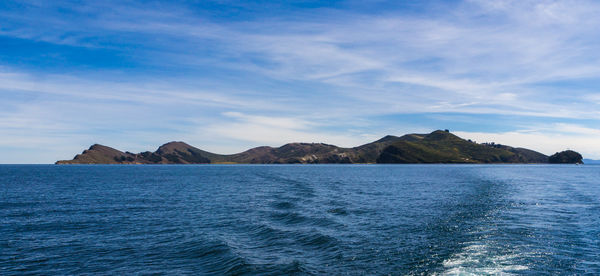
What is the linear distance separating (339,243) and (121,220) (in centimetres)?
2868

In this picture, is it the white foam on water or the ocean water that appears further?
the ocean water

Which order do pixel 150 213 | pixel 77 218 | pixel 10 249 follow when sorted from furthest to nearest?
pixel 150 213 < pixel 77 218 < pixel 10 249

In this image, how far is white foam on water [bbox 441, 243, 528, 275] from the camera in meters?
23.1

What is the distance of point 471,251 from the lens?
27.8 metres

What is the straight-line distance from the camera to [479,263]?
2481 centimetres

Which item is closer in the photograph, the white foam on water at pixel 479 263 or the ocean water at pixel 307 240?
the white foam on water at pixel 479 263

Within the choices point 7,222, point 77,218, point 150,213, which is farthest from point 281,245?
point 7,222

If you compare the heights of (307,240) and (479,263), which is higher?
(307,240)

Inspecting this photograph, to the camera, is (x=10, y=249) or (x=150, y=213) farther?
(x=150, y=213)

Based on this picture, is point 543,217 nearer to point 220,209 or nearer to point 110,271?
point 220,209

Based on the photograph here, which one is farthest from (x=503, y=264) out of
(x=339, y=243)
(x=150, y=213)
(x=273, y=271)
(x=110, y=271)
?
(x=150, y=213)

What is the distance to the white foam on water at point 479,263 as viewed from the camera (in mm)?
23094

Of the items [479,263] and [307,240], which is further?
[307,240]

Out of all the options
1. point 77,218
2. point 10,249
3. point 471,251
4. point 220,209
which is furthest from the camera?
point 220,209
